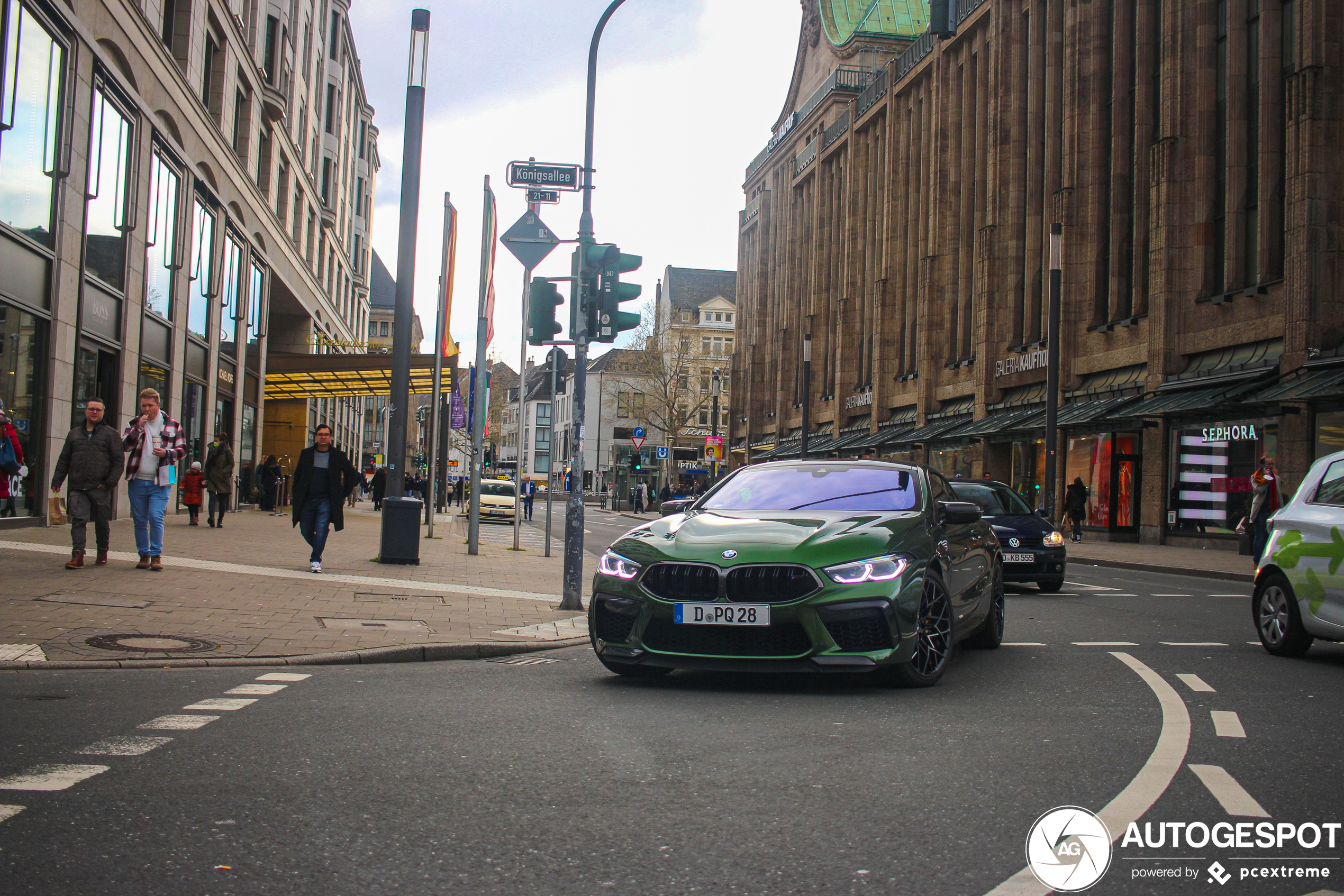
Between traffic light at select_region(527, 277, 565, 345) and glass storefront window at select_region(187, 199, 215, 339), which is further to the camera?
glass storefront window at select_region(187, 199, 215, 339)

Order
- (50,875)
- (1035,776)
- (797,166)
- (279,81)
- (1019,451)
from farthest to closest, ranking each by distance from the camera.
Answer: (797,166) < (1019,451) < (279,81) < (1035,776) < (50,875)

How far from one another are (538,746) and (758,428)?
72902mm

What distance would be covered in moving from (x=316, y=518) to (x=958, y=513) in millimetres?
8676

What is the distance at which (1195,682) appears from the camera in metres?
7.68

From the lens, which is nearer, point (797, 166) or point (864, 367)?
point (864, 367)

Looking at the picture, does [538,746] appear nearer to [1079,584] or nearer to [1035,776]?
[1035,776]

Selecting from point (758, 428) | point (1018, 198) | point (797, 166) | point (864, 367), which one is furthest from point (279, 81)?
point (758, 428)

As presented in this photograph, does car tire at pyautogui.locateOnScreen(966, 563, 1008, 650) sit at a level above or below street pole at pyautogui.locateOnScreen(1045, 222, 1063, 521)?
below

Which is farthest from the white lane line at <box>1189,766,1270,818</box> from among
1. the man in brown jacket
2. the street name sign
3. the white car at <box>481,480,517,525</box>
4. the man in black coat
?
the white car at <box>481,480,517,525</box>

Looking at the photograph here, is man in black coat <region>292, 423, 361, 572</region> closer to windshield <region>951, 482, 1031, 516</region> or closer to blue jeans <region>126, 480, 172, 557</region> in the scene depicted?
blue jeans <region>126, 480, 172, 557</region>

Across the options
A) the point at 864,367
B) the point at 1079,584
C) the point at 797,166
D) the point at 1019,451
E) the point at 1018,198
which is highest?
the point at 797,166

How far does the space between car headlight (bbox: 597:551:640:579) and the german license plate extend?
0.39m

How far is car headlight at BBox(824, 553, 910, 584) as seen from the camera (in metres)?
6.82

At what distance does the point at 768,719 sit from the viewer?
619 centimetres
